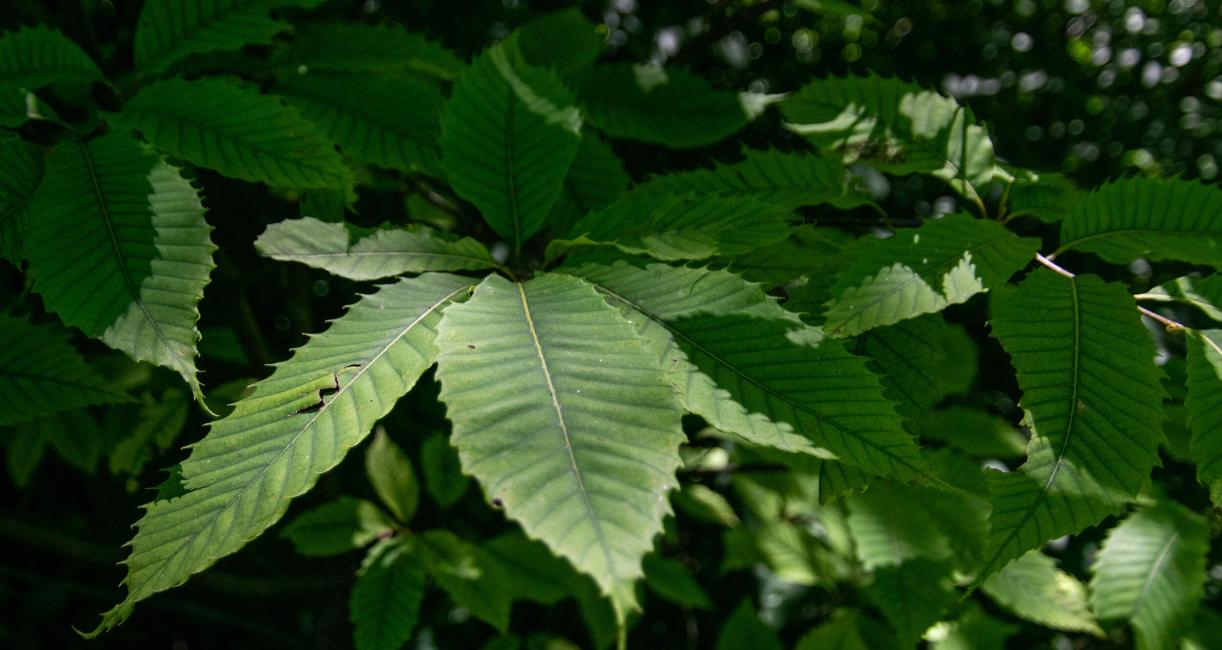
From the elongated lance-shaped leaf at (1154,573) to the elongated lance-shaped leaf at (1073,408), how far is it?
71 cm

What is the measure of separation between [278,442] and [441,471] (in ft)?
3.02

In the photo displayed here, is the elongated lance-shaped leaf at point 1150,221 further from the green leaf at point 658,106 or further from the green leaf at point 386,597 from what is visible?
the green leaf at point 386,597

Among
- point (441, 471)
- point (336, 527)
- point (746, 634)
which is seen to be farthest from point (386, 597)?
point (746, 634)

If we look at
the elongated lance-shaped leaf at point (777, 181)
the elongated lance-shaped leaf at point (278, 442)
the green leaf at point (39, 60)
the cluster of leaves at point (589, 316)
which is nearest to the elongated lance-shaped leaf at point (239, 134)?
the cluster of leaves at point (589, 316)

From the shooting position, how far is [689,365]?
24.8 inches

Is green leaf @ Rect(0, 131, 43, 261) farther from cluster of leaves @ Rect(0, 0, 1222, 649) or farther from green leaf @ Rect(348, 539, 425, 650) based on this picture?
green leaf @ Rect(348, 539, 425, 650)

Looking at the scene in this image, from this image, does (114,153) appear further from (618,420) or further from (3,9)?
(3,9)

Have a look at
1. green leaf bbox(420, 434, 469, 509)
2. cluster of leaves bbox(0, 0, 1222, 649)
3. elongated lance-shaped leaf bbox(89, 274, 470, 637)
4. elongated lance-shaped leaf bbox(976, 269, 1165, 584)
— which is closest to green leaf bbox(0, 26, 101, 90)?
cluster of leaves bbox(0, 0, 1222, 649)

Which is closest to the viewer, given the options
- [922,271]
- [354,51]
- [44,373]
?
[922,271]

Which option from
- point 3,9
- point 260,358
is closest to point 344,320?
point 260,358

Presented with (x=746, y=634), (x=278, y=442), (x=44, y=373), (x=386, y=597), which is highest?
(x=278, y=442)

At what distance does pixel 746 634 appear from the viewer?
1490 mm

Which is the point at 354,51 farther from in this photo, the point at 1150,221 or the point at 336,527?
the point at 1150,221

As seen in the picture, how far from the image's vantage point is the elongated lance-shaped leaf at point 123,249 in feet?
2.09
